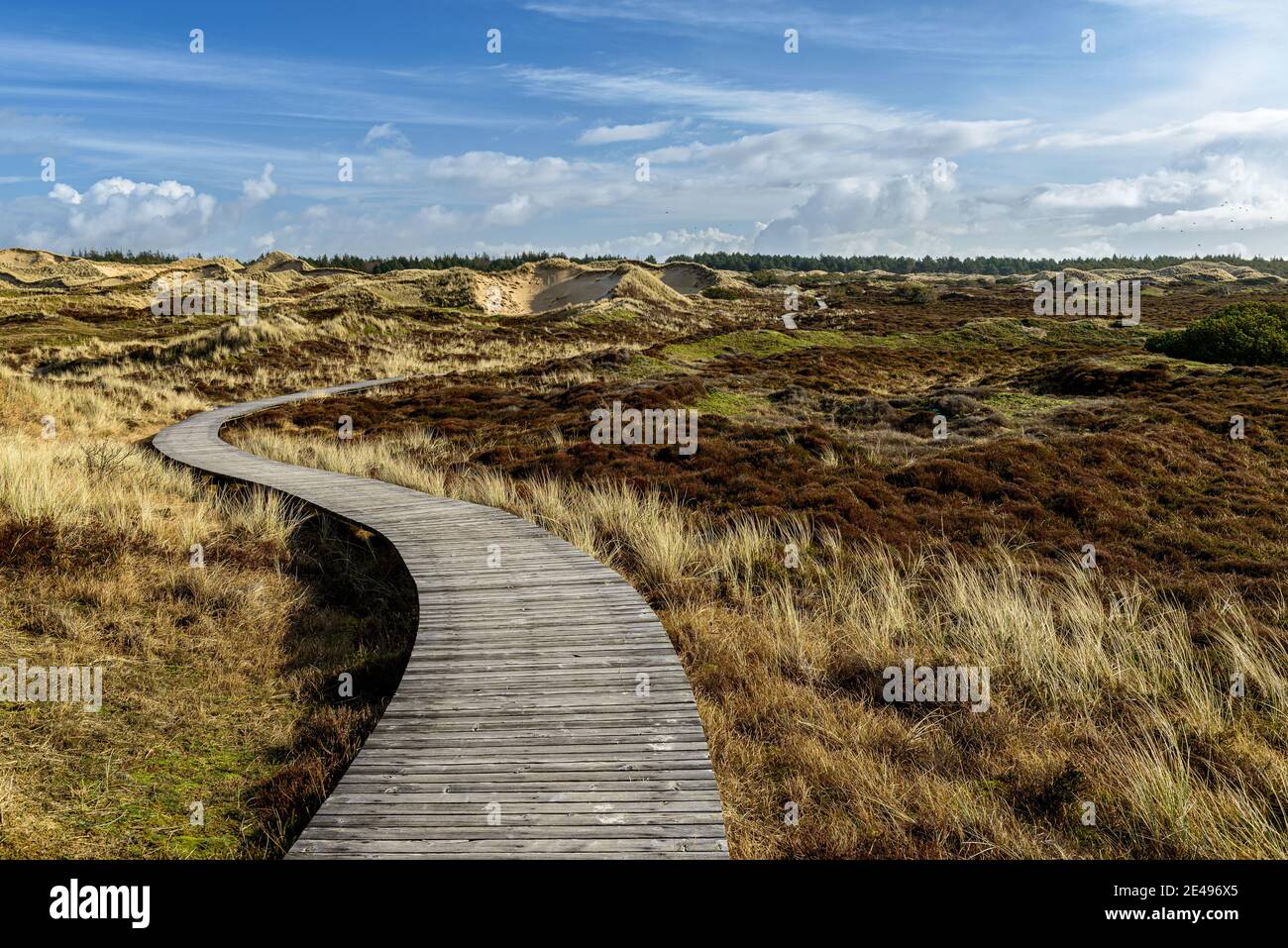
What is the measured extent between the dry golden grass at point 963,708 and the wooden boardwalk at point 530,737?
0.63 m

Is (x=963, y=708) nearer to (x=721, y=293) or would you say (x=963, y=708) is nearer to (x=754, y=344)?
(x=754, y=344)

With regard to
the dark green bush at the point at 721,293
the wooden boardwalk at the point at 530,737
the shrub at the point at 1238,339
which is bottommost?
the wooden boardwalk at the point at 530,737

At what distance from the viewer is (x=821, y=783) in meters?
5.20

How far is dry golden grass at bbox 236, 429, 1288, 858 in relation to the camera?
15.3 ft

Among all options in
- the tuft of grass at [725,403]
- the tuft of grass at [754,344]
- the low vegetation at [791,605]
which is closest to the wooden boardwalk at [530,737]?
the low vegetation at [791,605]

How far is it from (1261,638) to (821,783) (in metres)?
5.58

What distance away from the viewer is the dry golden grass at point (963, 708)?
4660 millimetres

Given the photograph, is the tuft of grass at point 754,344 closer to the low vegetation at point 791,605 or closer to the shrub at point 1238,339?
the low vegetation at point 791,605

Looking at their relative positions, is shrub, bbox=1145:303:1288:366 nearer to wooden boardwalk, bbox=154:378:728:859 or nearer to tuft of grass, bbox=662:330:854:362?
tuft of grass, bbox=662:330:854:362

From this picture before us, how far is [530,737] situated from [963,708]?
355 cm

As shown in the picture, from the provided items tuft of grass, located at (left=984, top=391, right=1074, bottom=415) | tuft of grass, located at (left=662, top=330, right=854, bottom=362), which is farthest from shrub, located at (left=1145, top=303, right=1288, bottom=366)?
tuft of grass, located at (left=662, top=330, right=854, bottom=362)

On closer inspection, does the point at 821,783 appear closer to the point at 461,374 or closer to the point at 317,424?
the point at 317,424

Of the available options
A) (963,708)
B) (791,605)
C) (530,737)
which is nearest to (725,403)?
(791,605)

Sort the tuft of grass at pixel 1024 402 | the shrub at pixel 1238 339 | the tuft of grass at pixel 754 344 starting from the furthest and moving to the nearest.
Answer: the tuft of grass at pixel 754 344 < the shrub at pixel 1238 339 < the tuft of grass at pixel 1024 402
